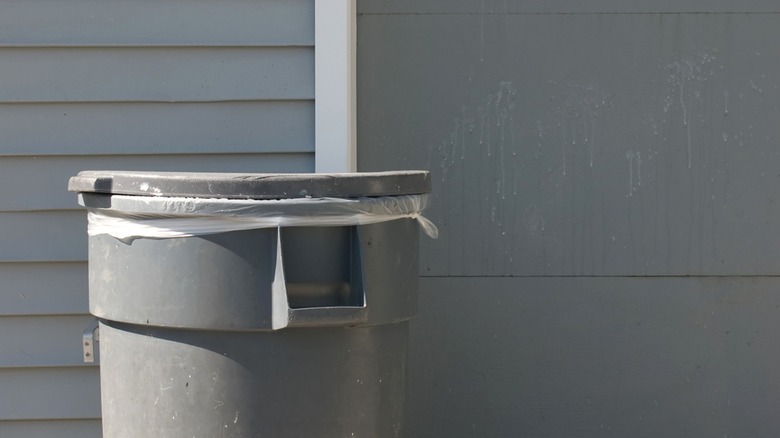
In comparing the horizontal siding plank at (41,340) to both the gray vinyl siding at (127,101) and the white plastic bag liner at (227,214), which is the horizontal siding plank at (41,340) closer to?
the gray vinyl siding at (127,101)

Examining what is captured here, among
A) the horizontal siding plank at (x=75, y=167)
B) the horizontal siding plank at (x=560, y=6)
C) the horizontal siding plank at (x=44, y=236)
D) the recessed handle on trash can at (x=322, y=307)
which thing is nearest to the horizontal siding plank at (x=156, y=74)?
the horizontal siding plank at (x=75, y=167)

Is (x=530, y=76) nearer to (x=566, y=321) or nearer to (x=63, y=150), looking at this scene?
(x=566, y=321)

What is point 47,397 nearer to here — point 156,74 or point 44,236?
point 44,236

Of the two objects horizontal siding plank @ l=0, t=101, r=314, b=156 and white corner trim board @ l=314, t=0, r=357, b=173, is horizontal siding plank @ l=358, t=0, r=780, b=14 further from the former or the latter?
horizontal siding plank @ l=0, t=101, r=314, b=156

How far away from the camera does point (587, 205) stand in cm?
371

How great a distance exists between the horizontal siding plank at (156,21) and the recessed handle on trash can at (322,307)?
1.13 metres

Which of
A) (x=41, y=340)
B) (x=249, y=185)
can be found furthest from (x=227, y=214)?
(x=41, y=340)

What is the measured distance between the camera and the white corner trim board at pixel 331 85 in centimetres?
323

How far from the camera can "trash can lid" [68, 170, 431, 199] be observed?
2.35 metres

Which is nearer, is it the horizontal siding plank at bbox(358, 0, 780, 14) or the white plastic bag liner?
the white plastic bag liner

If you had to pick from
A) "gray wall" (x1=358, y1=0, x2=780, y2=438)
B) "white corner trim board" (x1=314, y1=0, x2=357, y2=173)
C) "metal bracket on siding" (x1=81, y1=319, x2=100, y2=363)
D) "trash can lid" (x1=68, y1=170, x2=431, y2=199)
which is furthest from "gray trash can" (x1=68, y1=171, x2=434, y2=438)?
"gray wall" (x1=358, y1=0, x2=780, y2=438)

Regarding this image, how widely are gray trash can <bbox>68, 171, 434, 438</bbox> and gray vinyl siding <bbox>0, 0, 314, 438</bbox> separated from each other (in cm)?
82

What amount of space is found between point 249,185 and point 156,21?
1.19 meters

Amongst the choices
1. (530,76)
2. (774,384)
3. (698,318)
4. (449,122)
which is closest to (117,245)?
(449,122)
